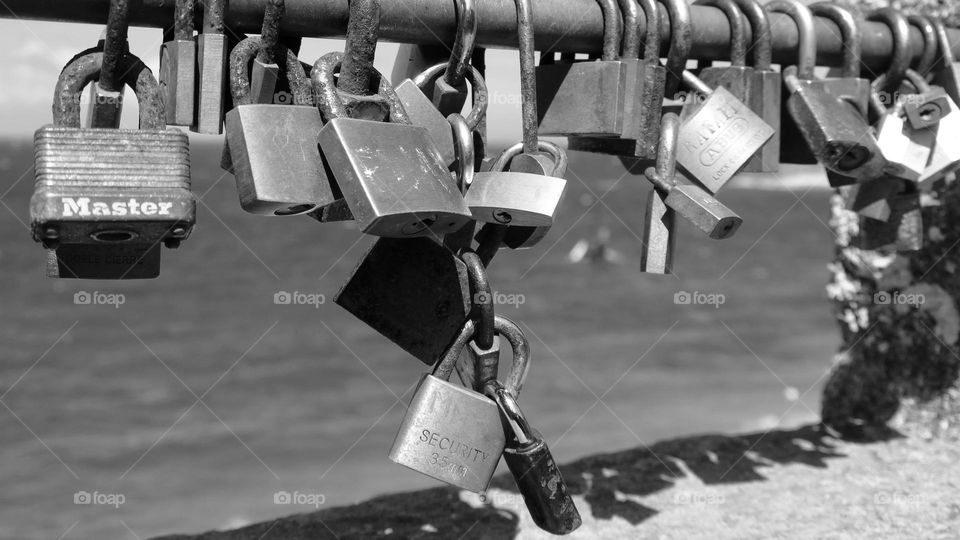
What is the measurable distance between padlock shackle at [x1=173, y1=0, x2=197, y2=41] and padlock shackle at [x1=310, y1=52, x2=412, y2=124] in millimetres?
206

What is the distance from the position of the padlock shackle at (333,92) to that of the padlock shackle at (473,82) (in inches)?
8.0

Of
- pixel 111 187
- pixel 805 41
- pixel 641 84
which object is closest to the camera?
pixel 111 187

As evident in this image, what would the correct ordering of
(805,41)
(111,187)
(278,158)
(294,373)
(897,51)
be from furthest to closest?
(294,373), (897,51), (805,41), (278,158), (111,187)

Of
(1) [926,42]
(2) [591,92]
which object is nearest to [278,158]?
(2) [591,92]

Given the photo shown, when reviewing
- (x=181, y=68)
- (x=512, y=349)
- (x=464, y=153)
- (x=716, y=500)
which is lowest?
(x=716, y=500)

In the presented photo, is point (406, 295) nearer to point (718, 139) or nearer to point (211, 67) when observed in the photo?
point (211, 67)

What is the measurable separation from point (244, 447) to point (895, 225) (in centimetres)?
1243

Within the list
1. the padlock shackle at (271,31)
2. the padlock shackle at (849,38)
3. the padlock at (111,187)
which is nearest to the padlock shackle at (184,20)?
the padlock shackle at (271,31)

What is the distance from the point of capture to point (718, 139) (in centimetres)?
214

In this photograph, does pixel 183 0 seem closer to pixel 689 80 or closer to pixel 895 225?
pixel 689 80

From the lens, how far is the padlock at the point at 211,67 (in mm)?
1603

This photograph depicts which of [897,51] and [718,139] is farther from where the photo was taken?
[897,51]

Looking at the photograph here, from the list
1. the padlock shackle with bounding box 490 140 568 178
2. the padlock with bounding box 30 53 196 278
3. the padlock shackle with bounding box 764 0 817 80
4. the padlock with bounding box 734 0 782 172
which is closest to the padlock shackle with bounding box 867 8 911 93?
the padlock shackle with bounding box 764 0 817 80

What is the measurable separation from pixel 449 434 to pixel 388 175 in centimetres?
46
